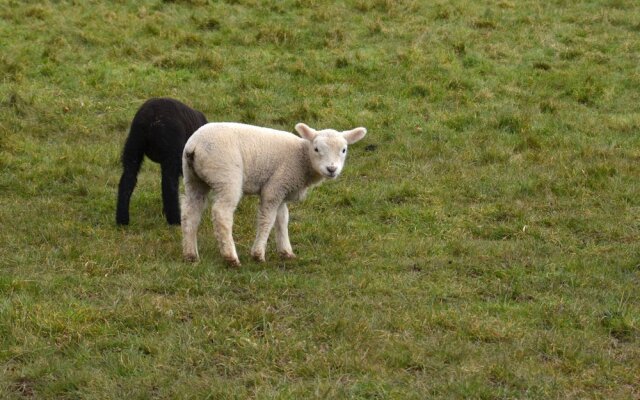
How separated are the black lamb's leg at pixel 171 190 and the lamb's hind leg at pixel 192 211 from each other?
1.16m

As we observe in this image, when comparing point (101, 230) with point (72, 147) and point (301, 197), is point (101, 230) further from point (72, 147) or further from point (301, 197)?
point (72, 147)

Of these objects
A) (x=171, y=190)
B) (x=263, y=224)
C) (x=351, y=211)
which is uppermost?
(x=263, y=224)

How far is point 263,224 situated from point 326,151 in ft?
2.85

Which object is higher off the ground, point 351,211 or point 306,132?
point 306,132

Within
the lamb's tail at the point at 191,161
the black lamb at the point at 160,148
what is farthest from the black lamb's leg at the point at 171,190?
the lamb's tail at the point at 191,161

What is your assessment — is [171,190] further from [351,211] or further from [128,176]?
[351,211]

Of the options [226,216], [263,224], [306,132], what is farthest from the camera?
[306,132]

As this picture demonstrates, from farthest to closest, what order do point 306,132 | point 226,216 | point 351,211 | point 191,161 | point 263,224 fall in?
1. point 351,211
2. point 306,132
3. point 263,224
4. point 191,161
5. point 226,216

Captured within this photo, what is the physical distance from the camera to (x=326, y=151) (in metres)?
8.37

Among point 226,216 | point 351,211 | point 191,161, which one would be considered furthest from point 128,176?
point 351,211

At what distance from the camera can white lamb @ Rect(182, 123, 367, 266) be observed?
323 inches

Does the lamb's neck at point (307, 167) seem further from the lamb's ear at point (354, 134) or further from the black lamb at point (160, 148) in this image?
the black lamb at point (160, 148)

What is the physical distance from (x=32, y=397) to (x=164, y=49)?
35.5 feet

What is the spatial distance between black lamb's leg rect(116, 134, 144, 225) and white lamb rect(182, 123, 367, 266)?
1424 millimetres
